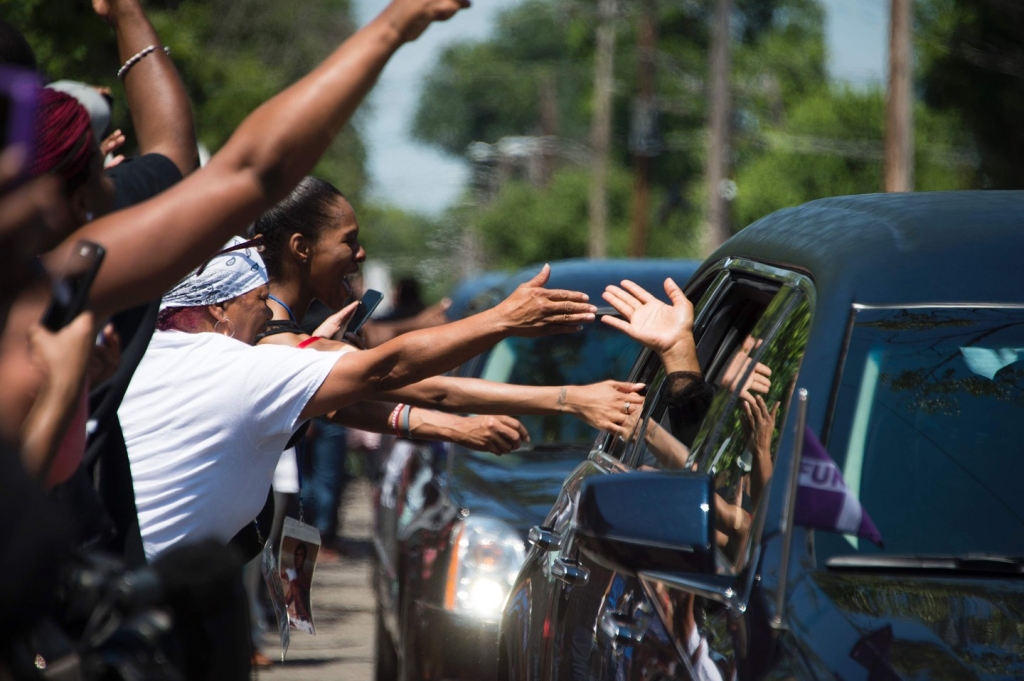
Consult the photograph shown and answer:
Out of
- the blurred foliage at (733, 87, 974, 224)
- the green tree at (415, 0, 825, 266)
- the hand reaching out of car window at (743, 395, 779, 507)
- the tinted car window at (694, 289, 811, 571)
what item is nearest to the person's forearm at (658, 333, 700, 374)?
the tinted car window at (694, 289, 811, 571)

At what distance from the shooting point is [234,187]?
6.35 ft

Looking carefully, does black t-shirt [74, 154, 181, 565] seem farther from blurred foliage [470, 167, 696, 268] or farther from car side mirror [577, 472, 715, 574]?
blurred foliage [470, 167, 696, 268]

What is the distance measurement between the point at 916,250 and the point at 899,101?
1430cm

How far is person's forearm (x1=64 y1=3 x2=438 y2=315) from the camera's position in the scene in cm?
190

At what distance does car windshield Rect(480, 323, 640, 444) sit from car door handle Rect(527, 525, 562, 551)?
8.96 ft

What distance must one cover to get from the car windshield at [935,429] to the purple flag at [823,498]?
3 cm

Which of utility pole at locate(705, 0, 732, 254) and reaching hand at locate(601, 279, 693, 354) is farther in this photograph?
utility pole at locate(705, 0, 732, 254)

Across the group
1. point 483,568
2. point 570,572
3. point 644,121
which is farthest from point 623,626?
point 644,121

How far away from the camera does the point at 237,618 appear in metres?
1.99

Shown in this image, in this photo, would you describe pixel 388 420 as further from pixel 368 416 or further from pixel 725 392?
pixel 725 392

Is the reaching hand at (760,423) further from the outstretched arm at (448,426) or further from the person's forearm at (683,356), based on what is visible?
the outstretched arm at (448,426)

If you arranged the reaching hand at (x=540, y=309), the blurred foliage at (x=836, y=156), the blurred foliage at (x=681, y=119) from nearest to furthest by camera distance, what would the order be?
the reaching hand at (x=540, y=309), the blurred foliage at (x=836, y=156), the blurred foliage at (x=681, y=119)

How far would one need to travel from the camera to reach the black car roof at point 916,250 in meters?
2.77

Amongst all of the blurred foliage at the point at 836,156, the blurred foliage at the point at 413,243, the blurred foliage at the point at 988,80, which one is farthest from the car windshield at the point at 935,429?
the blurred foliage at the point at 413,243
